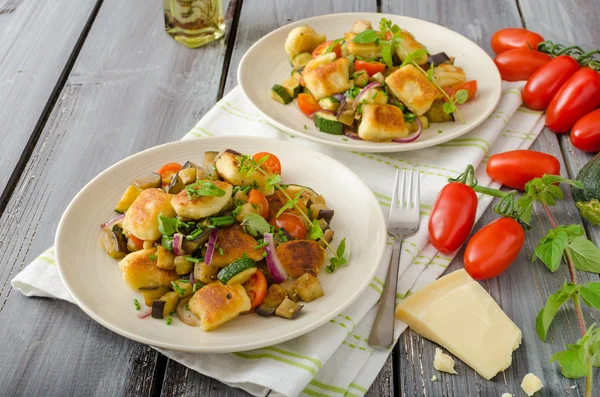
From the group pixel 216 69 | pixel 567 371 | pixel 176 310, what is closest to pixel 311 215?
pixel 176 310

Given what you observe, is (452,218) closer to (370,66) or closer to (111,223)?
(370,66)

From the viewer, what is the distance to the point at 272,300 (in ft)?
7.46

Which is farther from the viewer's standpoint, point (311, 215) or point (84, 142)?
point (84, 142)

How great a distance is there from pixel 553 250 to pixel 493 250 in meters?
0.23

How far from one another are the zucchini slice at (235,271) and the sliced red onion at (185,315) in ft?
0.50

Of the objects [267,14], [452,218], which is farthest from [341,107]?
[267,14]

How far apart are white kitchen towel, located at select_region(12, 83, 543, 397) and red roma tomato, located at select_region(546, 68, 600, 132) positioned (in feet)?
0.43

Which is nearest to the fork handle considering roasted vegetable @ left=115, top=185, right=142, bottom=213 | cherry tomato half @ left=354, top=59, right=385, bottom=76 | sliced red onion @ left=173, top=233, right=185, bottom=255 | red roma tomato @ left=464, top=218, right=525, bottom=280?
red roma tomato @ left=464, top=218, right=525, bottom=280

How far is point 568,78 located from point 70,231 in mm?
2727

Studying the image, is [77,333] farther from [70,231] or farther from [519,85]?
[519,85]

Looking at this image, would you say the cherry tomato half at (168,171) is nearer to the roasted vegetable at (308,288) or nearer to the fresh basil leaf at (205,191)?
the fresh basil leaf at (205,191)

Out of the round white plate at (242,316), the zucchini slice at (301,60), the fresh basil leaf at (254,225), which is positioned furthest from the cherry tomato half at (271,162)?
the zucchini slice at (301,60)

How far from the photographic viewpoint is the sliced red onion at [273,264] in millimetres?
2330

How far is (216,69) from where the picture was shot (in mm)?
4012
